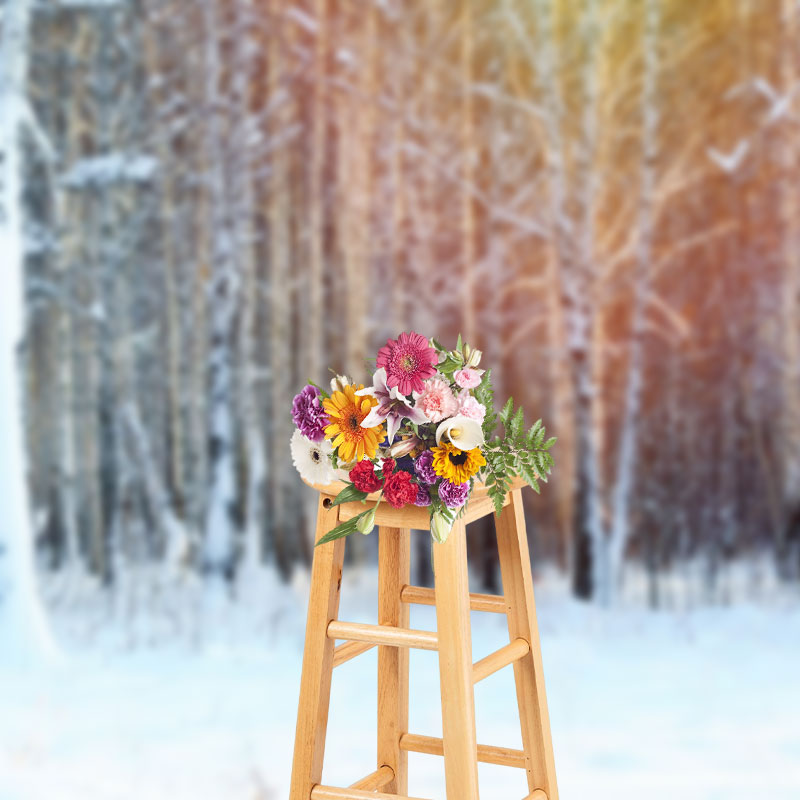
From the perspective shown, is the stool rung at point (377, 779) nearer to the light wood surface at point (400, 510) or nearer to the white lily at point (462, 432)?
the light wood surface at point (400, 510)

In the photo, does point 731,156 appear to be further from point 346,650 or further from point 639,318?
point 346,650

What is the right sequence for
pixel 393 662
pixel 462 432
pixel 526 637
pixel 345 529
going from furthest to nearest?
pixel 393 662 → pixel 526 637 → pixel 345 529 → pixel 462 432

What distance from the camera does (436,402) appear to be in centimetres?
198

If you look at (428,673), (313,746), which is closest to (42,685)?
(428,673)

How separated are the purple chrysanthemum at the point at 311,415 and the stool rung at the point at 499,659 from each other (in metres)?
0.50

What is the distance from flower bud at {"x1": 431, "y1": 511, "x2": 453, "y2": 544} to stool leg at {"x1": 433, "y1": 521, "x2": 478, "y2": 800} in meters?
0.03

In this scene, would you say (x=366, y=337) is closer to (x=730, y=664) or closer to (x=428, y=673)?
(x=428, y=673)

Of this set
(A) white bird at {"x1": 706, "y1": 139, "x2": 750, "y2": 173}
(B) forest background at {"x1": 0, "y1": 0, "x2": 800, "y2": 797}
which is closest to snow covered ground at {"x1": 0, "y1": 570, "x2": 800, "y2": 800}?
(B) forest background at {"x1": 0, "y1": 0, "x2": 800, "y2": 797}

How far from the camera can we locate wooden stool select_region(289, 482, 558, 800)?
200cm

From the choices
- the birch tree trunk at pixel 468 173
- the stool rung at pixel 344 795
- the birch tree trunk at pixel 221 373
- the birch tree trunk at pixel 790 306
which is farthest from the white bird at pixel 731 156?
the stool rung at pixel 344 795

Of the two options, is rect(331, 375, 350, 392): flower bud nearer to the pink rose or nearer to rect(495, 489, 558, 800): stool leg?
the pink rose

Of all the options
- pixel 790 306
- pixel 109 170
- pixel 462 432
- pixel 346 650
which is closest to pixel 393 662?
pixel 346 650

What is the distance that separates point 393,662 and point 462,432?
2.33 feet

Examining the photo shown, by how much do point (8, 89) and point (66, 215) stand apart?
1.62 ft
